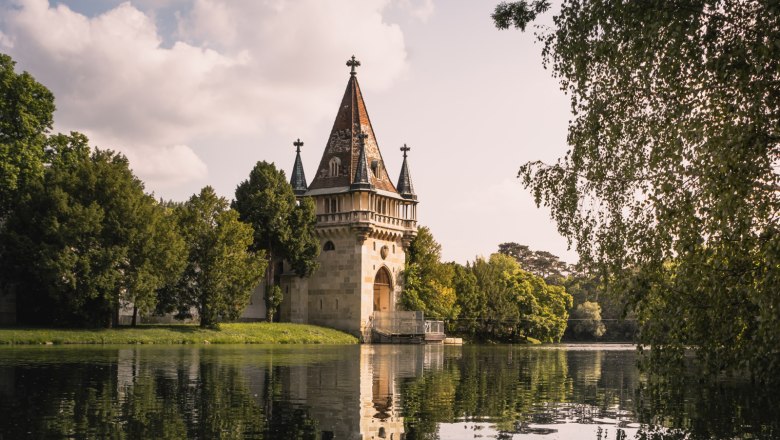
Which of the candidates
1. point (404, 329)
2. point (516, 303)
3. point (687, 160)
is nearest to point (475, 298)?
point (516, 303)

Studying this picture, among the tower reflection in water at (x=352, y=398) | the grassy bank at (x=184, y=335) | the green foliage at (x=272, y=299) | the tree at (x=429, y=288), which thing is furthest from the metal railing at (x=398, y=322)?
the tower reflection in water at (x=352, y=398)

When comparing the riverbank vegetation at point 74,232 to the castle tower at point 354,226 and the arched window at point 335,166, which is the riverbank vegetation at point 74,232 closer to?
the castle tower at point 354,226

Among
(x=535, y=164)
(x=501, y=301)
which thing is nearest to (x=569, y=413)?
(x=535, y=164)

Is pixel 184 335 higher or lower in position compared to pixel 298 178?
lower

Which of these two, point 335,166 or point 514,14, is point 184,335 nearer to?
point 335,166

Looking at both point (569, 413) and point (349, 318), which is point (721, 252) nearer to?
point (569, 413)

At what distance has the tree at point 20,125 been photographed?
4900 centimetres

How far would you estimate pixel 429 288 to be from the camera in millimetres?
77062

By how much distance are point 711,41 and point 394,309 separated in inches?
2558

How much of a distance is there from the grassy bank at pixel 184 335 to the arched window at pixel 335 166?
48.8 ft

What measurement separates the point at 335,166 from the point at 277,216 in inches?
433

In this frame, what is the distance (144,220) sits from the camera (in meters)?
51.6

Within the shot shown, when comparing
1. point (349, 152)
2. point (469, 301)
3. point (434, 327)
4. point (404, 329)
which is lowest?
point (404, 329)

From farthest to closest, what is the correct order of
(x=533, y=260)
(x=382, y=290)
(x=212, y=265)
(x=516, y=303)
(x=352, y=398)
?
(x=533, y=260) → (x=516, y=303) → (x=382, y=290) → (x=212, y=265) → (x=352, y=398)
